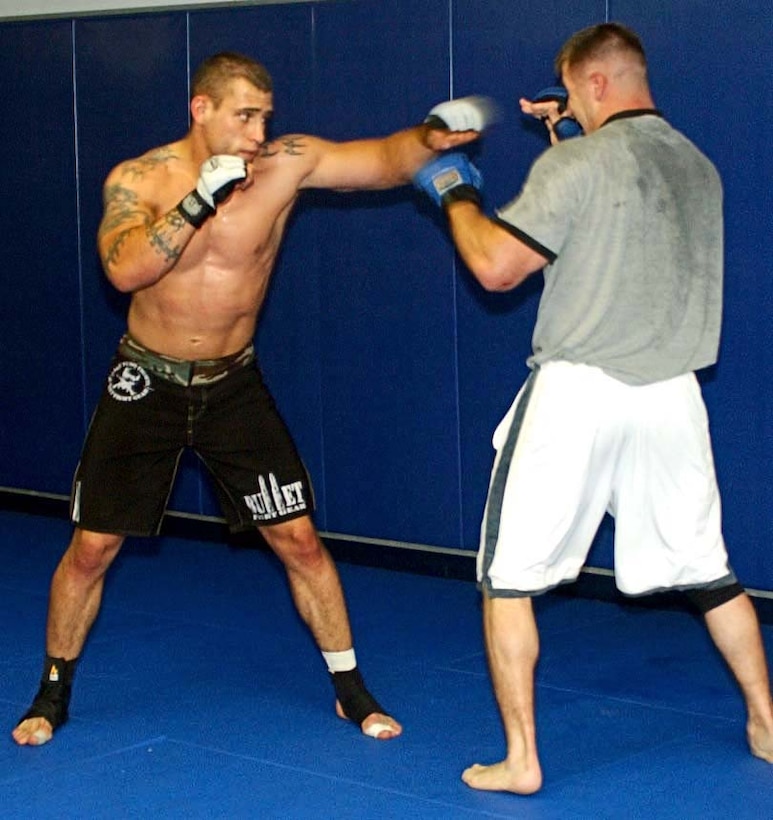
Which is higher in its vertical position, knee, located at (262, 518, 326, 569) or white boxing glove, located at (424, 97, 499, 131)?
white boxing glove, located at (424, 97, 499, 131)

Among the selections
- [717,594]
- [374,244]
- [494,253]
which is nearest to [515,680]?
[717,594]

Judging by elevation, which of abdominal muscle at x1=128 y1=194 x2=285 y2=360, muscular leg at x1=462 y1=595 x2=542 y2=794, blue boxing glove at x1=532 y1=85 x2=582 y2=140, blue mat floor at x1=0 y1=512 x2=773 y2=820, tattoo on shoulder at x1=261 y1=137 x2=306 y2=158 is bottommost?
blue mat floor at x1=0 y1=512 x2=773 y2=820

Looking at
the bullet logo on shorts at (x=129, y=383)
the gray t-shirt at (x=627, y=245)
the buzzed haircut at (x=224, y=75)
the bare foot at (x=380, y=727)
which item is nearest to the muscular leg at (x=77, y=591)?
the bullet logo on shorts at (x=129, y=383)

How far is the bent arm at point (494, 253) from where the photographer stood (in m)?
3.28

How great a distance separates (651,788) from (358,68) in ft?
10.4

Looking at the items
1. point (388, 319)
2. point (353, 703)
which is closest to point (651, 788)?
point (353, 703)

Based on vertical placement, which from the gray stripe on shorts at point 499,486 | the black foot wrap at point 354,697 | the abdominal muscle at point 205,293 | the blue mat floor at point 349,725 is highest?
the abdominal muscle at point 205,293

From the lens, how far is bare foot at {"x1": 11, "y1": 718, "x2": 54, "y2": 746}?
12.5 ft

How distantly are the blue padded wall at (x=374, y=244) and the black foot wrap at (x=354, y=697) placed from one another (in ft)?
5.06

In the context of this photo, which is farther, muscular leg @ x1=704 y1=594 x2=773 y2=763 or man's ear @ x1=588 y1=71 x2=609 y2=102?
muscular leg @ x1=704 y1=594 x2=773 y2=763

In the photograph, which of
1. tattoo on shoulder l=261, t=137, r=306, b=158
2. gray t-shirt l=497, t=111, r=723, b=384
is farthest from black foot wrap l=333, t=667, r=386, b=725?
tattoo on shoulder l=261, t=137, r=306, b=158

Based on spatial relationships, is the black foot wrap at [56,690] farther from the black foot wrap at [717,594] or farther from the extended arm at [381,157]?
the black foot wrap at [717,594]

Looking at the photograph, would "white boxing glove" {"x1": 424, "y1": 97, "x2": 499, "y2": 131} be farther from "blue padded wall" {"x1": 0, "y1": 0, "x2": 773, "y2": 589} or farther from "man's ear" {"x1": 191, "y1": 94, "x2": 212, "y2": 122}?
"blue padded wall" {"x1": 0, "y1": 0, "x2": 773, "y2": 589}

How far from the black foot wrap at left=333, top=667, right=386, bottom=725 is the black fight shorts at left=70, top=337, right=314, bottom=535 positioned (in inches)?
17.4
